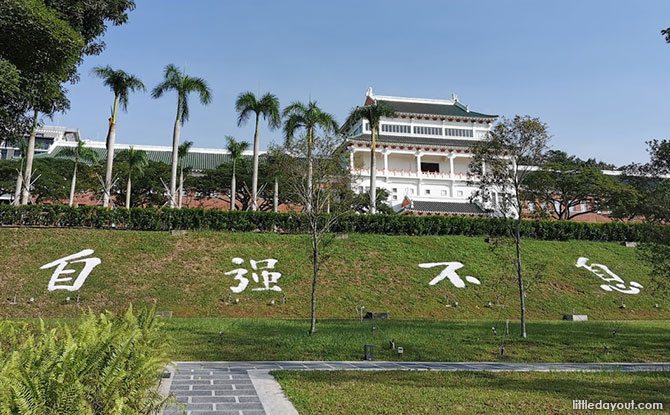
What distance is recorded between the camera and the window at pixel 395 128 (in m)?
46.8

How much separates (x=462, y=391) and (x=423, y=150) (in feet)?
134

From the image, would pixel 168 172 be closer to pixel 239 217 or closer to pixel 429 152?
pixel 239 217

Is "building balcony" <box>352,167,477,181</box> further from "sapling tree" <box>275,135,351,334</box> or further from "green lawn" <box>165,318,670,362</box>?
"green lawn" <box>165,318,670,362</box>

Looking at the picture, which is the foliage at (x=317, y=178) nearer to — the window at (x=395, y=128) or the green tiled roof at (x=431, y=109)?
the window at (x=395, y=128)

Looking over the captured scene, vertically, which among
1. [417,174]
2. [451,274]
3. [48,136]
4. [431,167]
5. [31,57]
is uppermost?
[48,136]

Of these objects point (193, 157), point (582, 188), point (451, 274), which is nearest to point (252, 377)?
point (451, 274)

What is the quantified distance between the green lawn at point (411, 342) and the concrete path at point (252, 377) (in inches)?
26.4

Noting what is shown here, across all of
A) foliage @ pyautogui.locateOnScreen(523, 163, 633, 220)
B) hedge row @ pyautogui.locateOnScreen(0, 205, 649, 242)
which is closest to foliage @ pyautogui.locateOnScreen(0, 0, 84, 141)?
hedge row @ pyautogui.locateOnScreen(0, 205, 649, 242)

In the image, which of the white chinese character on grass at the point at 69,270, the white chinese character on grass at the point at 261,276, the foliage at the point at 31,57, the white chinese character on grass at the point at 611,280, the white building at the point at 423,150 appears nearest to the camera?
the foliage at the point at 31,57

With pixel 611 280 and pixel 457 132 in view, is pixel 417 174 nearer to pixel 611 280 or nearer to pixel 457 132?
pixel 457 132

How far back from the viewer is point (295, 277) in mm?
20078

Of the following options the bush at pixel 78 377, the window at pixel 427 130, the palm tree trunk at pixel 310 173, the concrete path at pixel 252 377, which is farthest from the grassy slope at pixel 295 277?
the window at pixel 427 130

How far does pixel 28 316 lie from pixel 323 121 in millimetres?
16739

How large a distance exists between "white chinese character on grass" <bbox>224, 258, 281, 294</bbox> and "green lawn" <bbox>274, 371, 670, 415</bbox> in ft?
36.4
